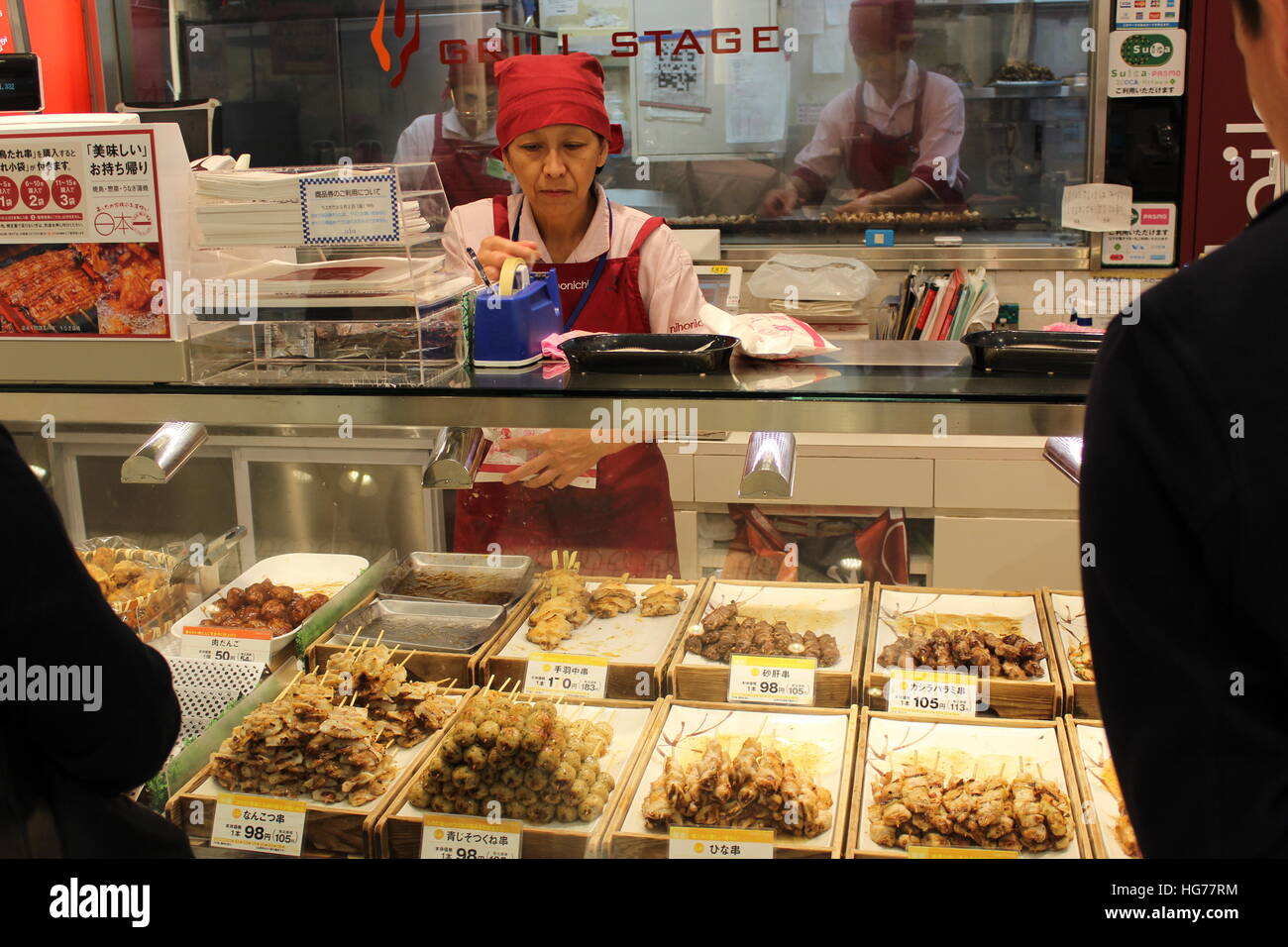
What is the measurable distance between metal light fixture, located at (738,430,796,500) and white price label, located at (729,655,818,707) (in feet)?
1.72

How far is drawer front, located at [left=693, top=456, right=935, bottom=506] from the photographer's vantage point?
2055mm

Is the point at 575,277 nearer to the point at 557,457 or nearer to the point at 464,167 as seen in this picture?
the point at 557,457

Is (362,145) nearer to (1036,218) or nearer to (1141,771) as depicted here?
(1036,218)

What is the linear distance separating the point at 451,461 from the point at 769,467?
1.93 feet

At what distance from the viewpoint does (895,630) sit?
2330 millimetres

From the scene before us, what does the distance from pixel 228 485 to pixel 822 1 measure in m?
3.56

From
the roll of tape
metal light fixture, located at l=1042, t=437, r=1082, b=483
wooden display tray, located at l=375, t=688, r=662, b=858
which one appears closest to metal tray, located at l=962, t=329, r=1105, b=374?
metal light fixture, located at l=1042, t=437, r=1082, b=483

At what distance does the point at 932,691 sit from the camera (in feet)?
7.14

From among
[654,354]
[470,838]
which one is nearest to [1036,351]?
[654,354]

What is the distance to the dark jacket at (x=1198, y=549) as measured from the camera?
94 centimetres

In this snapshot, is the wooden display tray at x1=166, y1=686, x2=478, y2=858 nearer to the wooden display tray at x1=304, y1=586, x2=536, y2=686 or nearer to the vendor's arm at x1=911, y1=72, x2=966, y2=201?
the wooden display tray at x1=304, y1=586, x2=536, y2=686
